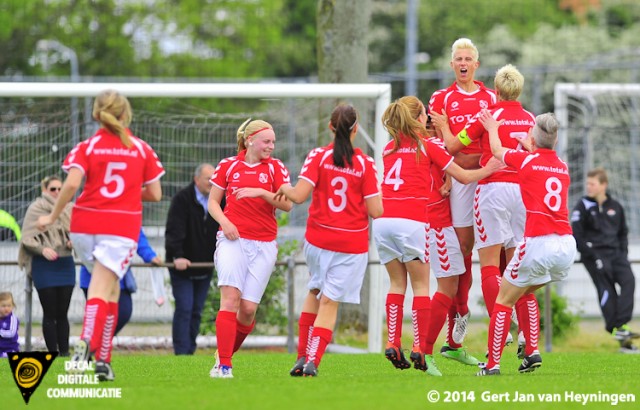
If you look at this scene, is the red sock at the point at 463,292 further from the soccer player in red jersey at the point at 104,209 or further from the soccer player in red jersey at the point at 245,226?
the soccer player in red jersey at the point at 104,209

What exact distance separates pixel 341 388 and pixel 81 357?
72.4 inches

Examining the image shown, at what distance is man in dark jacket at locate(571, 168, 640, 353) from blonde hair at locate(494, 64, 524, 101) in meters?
5.70

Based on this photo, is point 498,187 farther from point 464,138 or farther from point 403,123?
point 403,123

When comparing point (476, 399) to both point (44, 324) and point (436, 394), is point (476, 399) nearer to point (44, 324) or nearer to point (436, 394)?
point (436, 394)

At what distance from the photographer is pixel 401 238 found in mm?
9984

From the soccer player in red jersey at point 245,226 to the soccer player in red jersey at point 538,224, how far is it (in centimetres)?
185

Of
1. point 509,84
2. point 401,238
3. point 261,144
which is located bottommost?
point 401,238

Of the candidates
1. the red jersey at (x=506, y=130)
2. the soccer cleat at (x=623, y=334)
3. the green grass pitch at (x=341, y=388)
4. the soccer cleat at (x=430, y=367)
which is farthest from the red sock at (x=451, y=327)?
the soccer cleat at (x=623, y=334)

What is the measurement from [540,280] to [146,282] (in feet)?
24.1

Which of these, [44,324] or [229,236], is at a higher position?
[229,236]

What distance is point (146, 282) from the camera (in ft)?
52.2

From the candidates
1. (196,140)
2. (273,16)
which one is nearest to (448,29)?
(273,16)

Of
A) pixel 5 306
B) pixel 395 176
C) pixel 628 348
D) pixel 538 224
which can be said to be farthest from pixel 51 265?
pixel 628 348

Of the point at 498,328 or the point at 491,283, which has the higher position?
the point at 491,283
